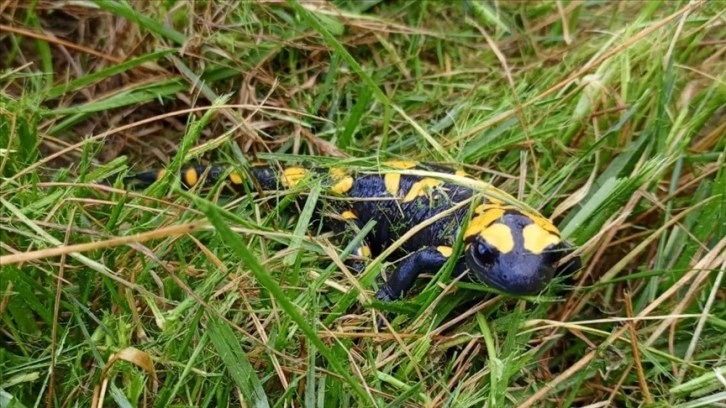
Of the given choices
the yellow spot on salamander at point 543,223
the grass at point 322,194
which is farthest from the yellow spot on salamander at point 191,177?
the yellow spot on salamander at point 543,223

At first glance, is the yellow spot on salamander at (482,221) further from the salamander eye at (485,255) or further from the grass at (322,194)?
the grass at (322,194)

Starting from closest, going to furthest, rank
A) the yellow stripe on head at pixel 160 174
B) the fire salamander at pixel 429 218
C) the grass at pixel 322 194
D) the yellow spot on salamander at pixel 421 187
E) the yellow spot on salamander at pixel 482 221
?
the grass at pixel 322 194 < the fire salamander at pixel 429 218 < the yellow spot on salamander at pixel 482 221 < the yellow stripe on head at pixel 160 174 < the yellow spot on salamander at pixel 421 187

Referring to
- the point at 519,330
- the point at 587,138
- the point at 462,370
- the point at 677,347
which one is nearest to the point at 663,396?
the point at 677,347

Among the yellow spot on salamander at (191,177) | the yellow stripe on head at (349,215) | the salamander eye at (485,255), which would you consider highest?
the salamander eye at (485,255)

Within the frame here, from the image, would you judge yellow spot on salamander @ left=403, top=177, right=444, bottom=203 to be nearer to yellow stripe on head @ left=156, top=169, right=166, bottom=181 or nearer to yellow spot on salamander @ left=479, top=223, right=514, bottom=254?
yellow spot on salamander @ left=479, top=223, right=514, bottom=254

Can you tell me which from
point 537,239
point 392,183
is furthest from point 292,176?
point 537,239

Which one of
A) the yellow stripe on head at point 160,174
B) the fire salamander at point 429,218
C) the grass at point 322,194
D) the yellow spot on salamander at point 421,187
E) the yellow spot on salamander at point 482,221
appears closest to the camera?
the grass at point 322,194

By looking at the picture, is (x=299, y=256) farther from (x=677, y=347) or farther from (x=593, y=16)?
(x=593, y=16)
